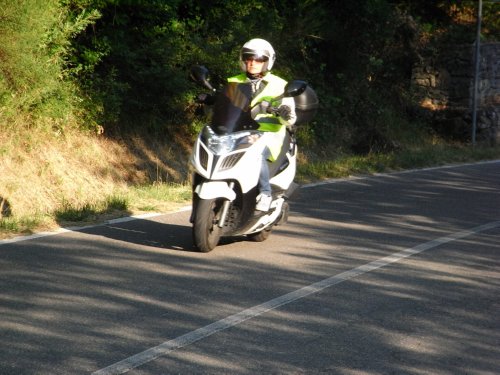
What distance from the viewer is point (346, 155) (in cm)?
2244

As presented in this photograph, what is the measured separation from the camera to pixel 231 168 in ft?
32.3

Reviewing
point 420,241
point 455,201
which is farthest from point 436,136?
point 420,241

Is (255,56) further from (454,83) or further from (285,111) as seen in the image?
(454,83)

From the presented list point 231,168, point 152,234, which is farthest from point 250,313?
point 152,234

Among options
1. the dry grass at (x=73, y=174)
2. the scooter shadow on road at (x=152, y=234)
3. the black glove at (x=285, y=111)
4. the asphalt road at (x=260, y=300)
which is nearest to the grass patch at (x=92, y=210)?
the dry grass at (x=73, y=174)

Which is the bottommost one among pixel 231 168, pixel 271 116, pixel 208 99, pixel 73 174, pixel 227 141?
pixel 73 174

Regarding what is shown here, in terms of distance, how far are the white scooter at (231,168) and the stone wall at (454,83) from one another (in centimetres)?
1896

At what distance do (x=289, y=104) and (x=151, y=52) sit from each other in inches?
304

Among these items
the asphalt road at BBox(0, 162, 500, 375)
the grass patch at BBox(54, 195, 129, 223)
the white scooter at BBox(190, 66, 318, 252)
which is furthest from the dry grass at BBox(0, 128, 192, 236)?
the white scooter at BBox(190, 66, 318, 252)

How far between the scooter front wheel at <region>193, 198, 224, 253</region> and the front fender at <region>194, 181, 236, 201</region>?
0.05 m

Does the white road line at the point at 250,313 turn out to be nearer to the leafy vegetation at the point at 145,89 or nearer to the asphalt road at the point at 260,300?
the asphalt road at the point at 260,300

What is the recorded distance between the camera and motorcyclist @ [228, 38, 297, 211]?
10.2 meters

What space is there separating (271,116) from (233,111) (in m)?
0.55

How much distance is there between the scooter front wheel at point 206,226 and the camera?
31.8 ft
